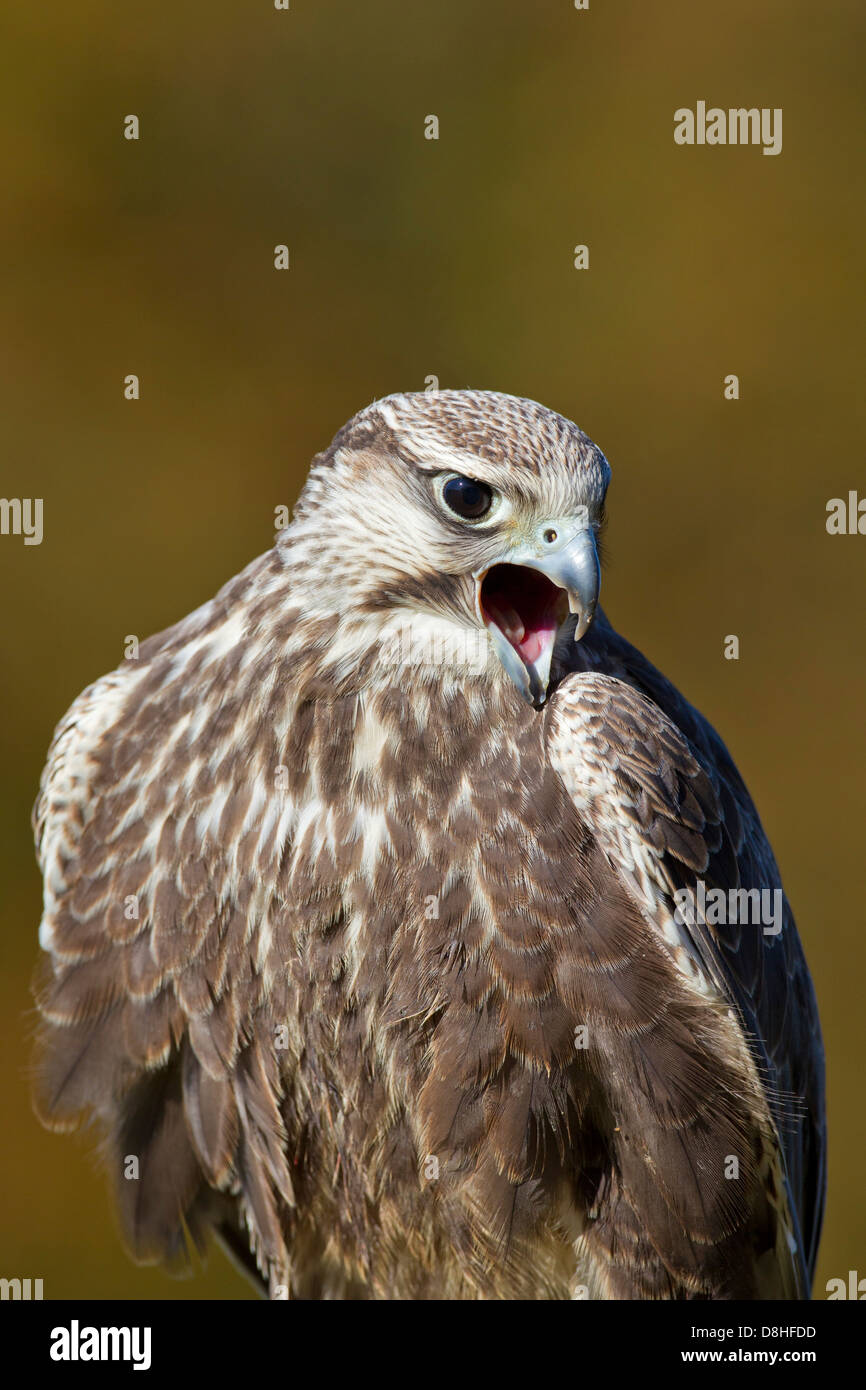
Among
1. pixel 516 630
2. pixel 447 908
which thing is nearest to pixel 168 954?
pixel 447 908

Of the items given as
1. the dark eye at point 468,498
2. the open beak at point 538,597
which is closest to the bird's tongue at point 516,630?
the open beak at point 538,597

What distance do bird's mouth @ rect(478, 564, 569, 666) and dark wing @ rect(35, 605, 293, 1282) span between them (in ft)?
1.67

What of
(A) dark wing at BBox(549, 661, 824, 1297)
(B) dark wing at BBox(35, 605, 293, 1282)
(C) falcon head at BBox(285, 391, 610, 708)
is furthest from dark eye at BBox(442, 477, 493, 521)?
(B) dark wing at BBox(35, 605, 293, 1282)

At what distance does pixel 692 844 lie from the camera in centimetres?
254

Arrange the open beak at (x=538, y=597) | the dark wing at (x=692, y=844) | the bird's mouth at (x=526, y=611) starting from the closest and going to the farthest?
the open beak at (x=538, y=597), the bird's mouth at (x=526, y=611), the dark wing at (x=692, y=844)

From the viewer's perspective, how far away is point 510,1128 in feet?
8.02

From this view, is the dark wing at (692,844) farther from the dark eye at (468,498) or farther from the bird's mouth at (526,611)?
the dark eye at (468,498)

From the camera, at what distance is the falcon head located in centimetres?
221

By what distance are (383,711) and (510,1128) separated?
749mm

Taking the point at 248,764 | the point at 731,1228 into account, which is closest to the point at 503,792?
the point at 248,764

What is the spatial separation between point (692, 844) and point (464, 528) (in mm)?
730

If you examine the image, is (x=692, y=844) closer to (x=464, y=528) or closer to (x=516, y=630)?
(x=516, y=630)

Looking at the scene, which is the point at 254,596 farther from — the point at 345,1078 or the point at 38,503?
the point at 38,503

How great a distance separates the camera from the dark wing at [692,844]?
2436mm
